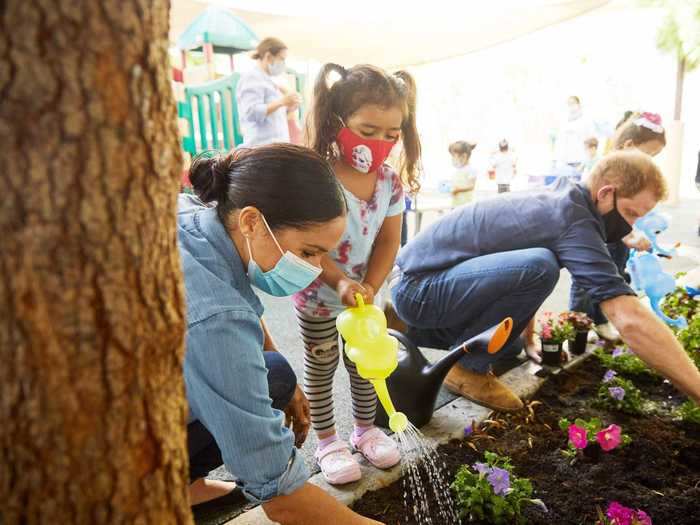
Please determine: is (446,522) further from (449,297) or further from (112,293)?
(112,293)

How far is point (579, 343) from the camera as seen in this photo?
235cm

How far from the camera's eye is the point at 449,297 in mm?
1969

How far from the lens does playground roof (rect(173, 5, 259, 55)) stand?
5.66 metres

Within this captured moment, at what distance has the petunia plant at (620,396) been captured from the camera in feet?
6.03

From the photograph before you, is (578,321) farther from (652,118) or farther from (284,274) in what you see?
(284,274)

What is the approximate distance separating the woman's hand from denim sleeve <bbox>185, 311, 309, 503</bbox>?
41 cm

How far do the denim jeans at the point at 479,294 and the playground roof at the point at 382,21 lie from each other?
459 cm

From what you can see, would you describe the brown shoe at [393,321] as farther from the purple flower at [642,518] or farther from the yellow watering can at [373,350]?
the purple flower at [642,518]

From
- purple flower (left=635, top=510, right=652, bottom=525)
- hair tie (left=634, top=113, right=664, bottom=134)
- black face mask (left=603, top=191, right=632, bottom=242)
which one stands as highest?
hair tie (left=634, top=113, right=664, bottom=134)

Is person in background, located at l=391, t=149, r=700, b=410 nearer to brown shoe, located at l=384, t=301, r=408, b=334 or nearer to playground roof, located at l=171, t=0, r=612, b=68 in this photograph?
brown shoe, located at l=384, t=301, r=408, b=334

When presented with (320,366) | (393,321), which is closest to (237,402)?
(320,366)

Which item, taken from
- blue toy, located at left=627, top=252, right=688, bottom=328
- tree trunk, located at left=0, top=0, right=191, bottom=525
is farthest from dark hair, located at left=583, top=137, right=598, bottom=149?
tree trunk, located at left=0, top=0, right=191, bottom=525

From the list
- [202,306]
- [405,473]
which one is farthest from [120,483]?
[405,473]

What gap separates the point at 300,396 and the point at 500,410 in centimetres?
81
